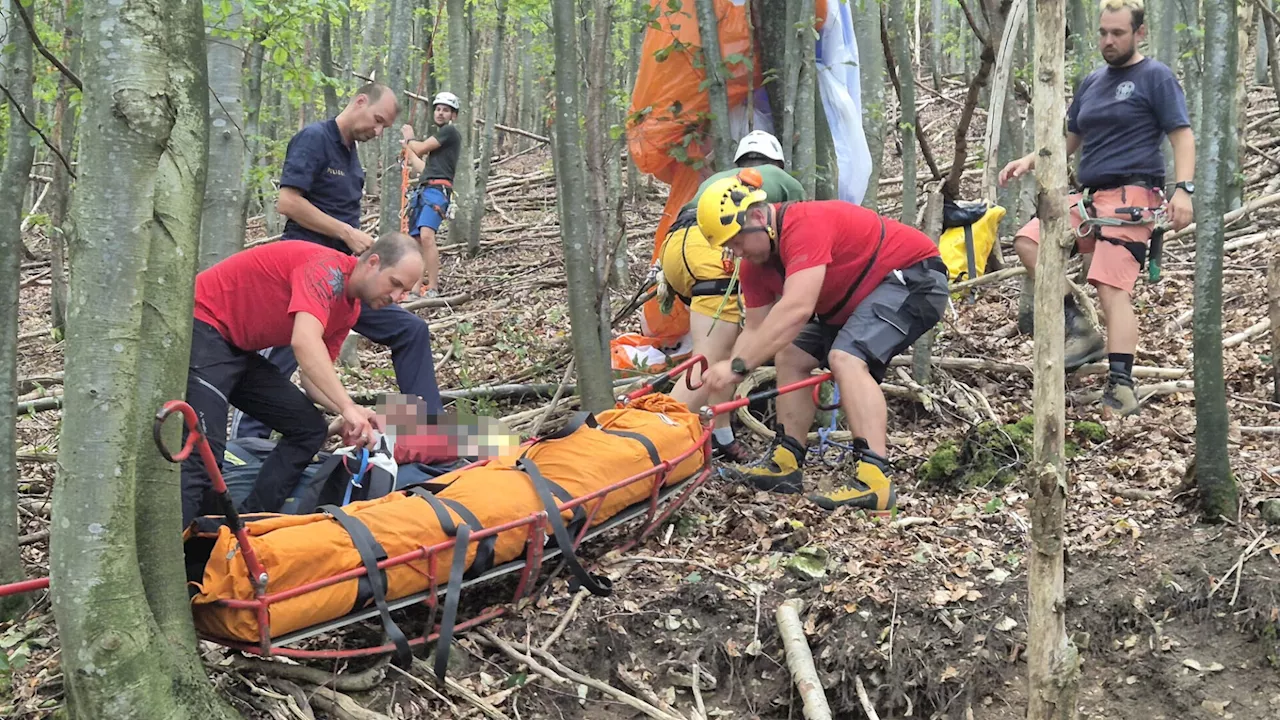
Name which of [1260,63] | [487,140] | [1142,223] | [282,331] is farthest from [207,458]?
[1260,63]

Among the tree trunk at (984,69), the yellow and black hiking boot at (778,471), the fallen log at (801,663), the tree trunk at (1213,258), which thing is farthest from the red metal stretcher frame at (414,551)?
the tree trunk at (984,69)

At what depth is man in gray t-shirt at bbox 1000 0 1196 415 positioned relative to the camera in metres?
4.75

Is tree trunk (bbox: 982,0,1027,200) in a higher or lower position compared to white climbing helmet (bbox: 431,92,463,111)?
lower

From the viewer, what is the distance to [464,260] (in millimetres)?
11070

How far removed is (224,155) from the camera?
484cm

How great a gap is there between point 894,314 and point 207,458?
2.95 m

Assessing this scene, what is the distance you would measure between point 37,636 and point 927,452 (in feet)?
13.1

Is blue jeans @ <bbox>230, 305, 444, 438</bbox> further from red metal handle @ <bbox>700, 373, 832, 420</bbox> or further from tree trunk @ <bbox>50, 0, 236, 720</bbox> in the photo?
tree trunk @ <bbox>50, 0, 236, 720</bbox>

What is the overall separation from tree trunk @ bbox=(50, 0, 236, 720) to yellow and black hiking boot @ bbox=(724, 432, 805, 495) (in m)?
2.76

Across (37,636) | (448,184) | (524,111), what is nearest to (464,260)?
(448,184)

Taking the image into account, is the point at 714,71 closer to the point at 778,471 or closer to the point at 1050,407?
the point at 778,471

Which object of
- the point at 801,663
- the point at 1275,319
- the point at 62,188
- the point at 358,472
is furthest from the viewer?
the point at 62,188

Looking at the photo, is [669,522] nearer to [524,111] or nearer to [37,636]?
[37,636]

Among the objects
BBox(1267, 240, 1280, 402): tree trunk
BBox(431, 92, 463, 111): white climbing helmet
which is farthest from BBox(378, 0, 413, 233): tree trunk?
BBox(1267, 240, 1280, 402): tree trunk
